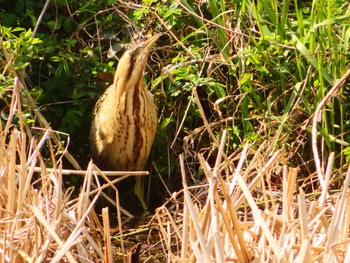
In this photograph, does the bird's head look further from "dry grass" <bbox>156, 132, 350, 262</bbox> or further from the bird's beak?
"dry grass" <bbox>156, 132, 350, 262</bbox>

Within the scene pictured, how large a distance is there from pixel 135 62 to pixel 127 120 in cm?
34

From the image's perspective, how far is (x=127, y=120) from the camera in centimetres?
559

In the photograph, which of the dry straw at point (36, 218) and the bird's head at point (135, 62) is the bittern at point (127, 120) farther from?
the dry straw at point (36, 218)

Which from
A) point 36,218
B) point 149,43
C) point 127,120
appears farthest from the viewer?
point 127,120

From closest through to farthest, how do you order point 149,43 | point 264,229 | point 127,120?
1. point 264,229
2. point 149,43
3. point 127,120

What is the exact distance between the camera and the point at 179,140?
5633mm

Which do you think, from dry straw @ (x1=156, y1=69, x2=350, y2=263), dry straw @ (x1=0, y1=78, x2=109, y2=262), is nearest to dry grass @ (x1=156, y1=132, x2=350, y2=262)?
dry straw @ (x1=156, y1=69, x2=350, y2=263)

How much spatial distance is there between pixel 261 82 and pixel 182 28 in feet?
2.22

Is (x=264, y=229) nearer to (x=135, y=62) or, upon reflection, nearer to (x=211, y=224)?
(x=211, y=224)

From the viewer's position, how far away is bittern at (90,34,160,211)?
5449 mm

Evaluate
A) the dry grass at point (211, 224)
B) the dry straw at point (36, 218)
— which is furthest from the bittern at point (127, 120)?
the dry straw at point (36, 218)

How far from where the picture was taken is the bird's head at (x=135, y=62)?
5402 millimetres

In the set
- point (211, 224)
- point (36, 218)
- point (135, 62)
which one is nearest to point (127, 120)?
point (135, 62)

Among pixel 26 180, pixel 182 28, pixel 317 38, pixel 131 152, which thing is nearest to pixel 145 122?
pixel 131 152
